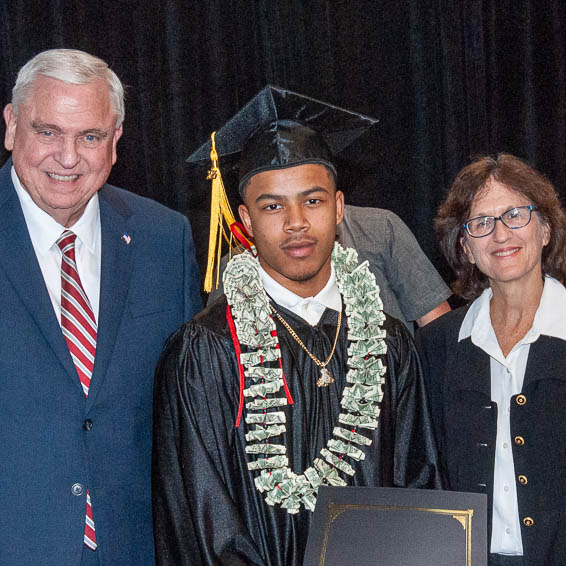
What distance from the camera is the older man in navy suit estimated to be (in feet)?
7.56

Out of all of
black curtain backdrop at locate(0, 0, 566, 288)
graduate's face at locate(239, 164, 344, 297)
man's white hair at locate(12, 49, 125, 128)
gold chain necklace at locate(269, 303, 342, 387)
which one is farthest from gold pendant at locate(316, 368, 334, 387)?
black curtain backdrop at locate(0, 0, 566, 288)

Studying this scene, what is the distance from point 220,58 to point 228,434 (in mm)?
2065

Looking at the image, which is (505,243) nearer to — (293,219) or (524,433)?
Answer: (524,433)

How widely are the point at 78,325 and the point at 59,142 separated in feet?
1.62

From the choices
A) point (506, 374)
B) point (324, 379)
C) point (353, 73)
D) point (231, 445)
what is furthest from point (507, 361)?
point (353, 73)

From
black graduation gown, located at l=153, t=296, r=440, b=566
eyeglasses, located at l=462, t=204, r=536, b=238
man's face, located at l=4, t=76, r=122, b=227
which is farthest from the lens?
eyeglasses, located at l=462, t=204, r=536, b=238

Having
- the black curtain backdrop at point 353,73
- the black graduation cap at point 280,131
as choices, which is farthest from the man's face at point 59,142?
the black curtain backdrop at point 353,73

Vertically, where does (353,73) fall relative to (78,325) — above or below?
above

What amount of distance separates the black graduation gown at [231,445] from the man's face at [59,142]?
1.61ft

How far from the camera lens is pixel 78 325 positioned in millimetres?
2424

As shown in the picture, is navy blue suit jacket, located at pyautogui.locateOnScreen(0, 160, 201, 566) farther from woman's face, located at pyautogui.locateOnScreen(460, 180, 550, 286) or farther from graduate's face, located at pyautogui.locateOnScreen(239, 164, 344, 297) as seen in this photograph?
woman's face, located at pyautogui.locateOnScreen(460, 180, 550, 286)

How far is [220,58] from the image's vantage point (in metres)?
3.88

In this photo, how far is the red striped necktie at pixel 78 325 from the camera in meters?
2.40

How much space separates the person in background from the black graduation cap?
50 centimetres
